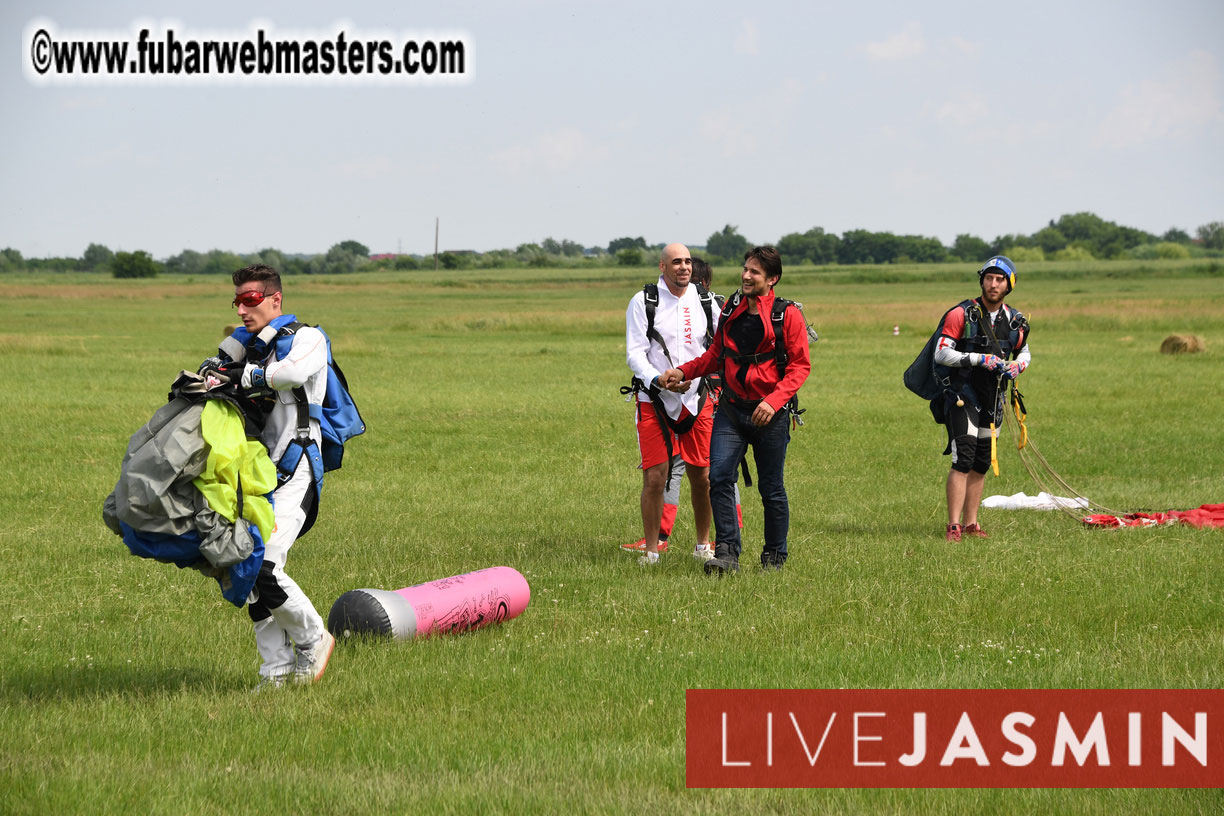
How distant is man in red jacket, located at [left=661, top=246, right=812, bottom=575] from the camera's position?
9.18m

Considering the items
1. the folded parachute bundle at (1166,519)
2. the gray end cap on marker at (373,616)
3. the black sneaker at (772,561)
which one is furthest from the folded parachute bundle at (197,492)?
the folded parachute bundle at (1166,519)

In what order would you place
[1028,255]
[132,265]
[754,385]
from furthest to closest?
[1028,255], [132,265], [754,385]

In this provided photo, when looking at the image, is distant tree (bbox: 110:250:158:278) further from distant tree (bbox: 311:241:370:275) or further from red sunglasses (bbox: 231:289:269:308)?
red sunglasses (bbox: 231:289:269:308)

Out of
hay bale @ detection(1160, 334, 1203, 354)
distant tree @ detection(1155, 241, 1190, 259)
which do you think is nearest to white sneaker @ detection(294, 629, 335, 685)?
hay bale @ detection(1160, 334, 1203, 354)

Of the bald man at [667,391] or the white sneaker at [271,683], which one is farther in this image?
the bald man at [667,391]

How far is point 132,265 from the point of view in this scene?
147 metres

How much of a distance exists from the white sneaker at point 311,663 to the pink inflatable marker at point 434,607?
0.76m

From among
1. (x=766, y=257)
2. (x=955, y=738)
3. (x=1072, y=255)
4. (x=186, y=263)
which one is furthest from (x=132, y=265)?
(x=955, y=738)

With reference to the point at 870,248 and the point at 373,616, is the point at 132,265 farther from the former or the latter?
the point at 373,616

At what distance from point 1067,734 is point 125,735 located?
14.9ft

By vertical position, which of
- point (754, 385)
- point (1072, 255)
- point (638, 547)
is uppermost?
point (1072, 255)

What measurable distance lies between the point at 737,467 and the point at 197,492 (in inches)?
177

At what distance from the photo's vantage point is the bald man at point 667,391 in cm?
994

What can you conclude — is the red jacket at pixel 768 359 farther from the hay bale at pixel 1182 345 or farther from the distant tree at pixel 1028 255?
the distant tree at pixel 1028 255
